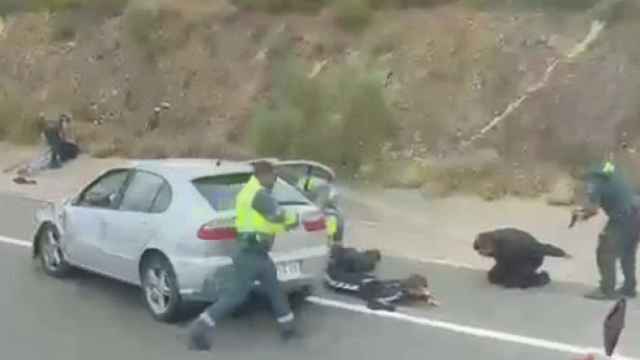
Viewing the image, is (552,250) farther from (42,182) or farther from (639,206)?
(42,182)

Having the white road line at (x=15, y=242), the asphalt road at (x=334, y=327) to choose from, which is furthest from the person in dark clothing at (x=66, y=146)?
the asphalt road at (x=334, y=327)

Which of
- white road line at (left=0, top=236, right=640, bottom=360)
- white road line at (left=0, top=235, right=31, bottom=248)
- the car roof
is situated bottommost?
white road line at (left=0, top=235, right=31, bottom=248)

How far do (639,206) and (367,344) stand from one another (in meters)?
3.62

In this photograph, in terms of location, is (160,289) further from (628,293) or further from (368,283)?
(628,293)

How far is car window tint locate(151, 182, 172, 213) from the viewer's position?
12.7 m

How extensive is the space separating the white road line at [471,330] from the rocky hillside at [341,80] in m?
7.72

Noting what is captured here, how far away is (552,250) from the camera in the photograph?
46.4 ft

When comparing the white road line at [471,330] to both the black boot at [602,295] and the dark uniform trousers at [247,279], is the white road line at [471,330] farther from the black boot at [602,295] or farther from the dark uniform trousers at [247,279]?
the black boot at [602,295]

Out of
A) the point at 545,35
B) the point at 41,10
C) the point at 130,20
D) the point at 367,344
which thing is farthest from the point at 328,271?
the point at 41,10

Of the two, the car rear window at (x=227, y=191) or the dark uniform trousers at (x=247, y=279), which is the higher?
the car rear window at (x=227, y=191)

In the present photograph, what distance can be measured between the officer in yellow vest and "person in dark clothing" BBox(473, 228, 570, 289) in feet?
10.6

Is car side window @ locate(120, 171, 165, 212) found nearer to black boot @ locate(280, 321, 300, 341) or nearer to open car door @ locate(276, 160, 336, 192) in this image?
open car door @ locate(276, 160, 336, 192)

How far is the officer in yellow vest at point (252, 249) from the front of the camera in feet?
37.3

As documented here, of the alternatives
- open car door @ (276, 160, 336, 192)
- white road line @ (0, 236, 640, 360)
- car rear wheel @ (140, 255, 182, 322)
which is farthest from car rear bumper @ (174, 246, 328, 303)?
open car door @ (276, 160, 336, 192)
